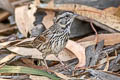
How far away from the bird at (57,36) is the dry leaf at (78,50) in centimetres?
22

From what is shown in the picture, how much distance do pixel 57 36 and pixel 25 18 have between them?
129 centimetres

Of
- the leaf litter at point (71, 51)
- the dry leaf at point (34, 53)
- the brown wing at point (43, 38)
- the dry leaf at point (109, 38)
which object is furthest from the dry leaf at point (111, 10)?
the brown wing at point (43, 38)

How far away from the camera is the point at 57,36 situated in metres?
4.50

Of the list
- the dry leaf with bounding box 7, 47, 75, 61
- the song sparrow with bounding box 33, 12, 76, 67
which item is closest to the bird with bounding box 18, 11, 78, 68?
the song sparrow with bounding box 33, 12, 76, 67

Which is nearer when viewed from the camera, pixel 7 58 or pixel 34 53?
pixel 7 58

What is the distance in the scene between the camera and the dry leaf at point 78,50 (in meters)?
4.48

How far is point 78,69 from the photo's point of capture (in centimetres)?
433

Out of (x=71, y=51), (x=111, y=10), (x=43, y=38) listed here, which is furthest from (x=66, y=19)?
(x=111, y=10)

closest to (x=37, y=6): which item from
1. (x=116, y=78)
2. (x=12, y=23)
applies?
(x=12, y=23)

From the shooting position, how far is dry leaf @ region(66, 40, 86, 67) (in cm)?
448

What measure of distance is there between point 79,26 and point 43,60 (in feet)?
2.80

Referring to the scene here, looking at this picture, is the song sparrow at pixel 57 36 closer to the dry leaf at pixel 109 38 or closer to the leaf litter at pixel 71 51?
the leaf litter at pixel 71 51

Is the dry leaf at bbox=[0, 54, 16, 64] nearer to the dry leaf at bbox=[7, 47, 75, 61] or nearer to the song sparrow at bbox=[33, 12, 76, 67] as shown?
the dry leaf at bbox=[7, 47, 75, 61]

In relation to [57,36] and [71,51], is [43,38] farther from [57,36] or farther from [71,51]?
[71,51]
